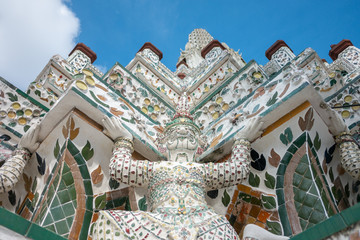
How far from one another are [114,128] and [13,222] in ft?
6.71

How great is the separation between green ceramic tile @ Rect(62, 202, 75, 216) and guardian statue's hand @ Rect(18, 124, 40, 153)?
2.60 feet

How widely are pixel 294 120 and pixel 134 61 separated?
12.5 feet

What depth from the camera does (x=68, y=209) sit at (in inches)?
141

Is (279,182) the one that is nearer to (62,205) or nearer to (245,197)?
(245,197)

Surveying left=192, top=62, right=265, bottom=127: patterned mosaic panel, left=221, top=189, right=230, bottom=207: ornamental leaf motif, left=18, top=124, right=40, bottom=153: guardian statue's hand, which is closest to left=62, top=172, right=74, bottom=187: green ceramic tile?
left=18, top=124, right=40, bottom=153: guardian statue's hand

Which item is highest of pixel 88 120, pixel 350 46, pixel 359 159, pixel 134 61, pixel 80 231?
pixel 350 46

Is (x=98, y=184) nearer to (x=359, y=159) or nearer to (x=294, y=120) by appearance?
(x=294, y=120)

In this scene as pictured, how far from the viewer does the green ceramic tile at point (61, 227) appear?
3.41m

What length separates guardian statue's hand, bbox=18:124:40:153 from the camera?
3.94 metres

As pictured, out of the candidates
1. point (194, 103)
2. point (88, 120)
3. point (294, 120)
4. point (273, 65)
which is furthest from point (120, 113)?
point (273, 65)

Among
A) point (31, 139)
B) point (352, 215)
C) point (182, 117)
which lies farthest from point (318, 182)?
point (31, 139)

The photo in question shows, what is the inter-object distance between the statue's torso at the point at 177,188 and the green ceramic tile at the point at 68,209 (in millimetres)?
735

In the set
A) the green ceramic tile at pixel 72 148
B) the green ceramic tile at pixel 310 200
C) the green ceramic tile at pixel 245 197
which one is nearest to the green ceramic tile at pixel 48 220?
the green ceramic tile at pixel 72 148

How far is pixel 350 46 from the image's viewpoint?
830cm
